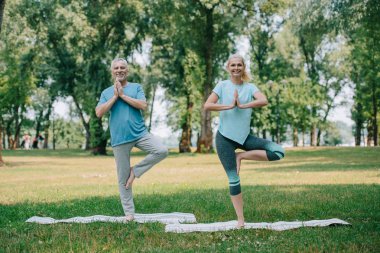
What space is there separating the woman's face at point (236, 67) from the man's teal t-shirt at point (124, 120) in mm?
1745

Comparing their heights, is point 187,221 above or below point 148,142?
below

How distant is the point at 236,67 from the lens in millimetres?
7074

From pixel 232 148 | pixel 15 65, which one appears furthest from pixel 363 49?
pixel 232 148

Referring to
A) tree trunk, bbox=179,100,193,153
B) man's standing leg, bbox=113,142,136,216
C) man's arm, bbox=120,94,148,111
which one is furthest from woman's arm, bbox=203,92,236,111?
tree trunk, bbox=179,100,193,153

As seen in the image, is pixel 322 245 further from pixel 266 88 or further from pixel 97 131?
pixel 266 88

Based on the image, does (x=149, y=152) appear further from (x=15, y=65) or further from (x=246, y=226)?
(x=15, y=65)

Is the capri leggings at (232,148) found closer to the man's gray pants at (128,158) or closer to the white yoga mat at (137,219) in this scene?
the white yoga mat at (137,219)

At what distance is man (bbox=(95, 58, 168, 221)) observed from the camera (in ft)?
25.8

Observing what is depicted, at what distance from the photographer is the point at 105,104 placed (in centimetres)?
777

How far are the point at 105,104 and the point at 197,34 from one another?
33406 mm

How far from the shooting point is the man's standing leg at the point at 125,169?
7.96 m

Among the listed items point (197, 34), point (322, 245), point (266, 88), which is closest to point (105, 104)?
point (322, 245)

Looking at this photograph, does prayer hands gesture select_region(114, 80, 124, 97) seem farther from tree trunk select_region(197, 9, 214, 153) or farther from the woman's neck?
tree trunk select_region(197, 9, 214, 153)

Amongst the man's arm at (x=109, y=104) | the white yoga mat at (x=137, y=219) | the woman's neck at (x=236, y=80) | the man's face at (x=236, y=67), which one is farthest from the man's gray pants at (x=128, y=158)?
the man's face at (x=236, y=67)
